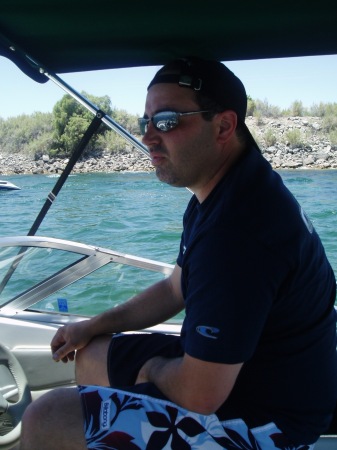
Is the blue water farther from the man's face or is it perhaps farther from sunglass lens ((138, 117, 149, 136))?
the man's face

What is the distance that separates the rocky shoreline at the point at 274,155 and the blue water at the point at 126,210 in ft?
6.45

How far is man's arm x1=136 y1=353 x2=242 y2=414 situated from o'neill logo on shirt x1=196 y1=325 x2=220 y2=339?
6 cm

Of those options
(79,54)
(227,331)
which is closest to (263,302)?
(227,331)

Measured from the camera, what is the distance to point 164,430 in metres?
1.21

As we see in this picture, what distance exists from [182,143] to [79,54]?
94 centimetres

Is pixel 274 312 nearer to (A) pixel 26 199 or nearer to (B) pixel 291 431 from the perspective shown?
(B) pixel 291 431

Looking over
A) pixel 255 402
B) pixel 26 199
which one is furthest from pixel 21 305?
pixel 26 199

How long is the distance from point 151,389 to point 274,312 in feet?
1.27

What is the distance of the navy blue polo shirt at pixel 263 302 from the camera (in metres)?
1.10

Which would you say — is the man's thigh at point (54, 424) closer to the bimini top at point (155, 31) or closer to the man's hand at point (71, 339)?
the man's hand at point (71, 339)

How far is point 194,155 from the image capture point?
1.43 meters

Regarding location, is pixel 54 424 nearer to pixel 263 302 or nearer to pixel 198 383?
pixel 198 383

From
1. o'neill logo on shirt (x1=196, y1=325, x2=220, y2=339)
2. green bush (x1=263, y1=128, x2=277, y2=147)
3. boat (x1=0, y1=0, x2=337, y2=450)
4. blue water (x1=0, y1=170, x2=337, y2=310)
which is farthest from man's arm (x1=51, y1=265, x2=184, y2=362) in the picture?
green bush (x1=263, y1=128, x2=277, y2=147)

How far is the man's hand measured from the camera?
5.61 ft
